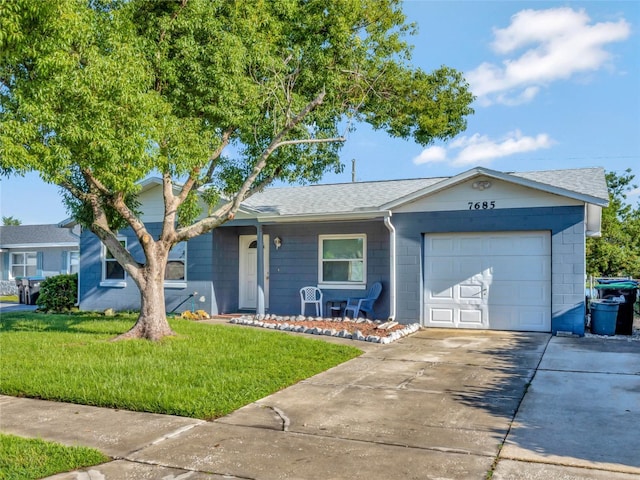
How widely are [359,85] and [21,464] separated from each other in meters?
9.67

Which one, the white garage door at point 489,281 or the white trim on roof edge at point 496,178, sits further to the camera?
the white garage door at point 489,281

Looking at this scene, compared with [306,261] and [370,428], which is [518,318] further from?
[370,428]

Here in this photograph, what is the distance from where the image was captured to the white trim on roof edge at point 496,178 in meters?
10.5

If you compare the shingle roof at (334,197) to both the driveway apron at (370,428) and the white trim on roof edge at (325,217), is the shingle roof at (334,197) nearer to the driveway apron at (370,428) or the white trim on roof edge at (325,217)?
the white trim on roof edge at (325,217)

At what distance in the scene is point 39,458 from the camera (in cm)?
429

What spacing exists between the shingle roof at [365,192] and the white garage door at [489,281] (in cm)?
136

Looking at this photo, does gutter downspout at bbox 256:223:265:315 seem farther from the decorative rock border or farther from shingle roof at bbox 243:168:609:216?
shingle roof at bbox 243:168:609:216

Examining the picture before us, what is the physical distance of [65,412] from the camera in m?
5.77

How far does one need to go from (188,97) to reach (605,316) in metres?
9.16

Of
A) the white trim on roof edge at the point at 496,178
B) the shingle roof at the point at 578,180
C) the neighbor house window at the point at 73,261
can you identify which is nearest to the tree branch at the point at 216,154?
the white trim on roof edge at the point at 496,178

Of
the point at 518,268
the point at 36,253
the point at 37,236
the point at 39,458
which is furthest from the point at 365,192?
the point at 36,253

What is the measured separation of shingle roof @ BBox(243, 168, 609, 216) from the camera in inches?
463

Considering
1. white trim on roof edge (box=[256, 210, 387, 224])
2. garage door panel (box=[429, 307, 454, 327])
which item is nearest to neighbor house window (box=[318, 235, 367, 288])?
white trim on roof edge (box=[256, 210, 387, 224])

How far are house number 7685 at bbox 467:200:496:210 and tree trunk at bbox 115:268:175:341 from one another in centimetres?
671
